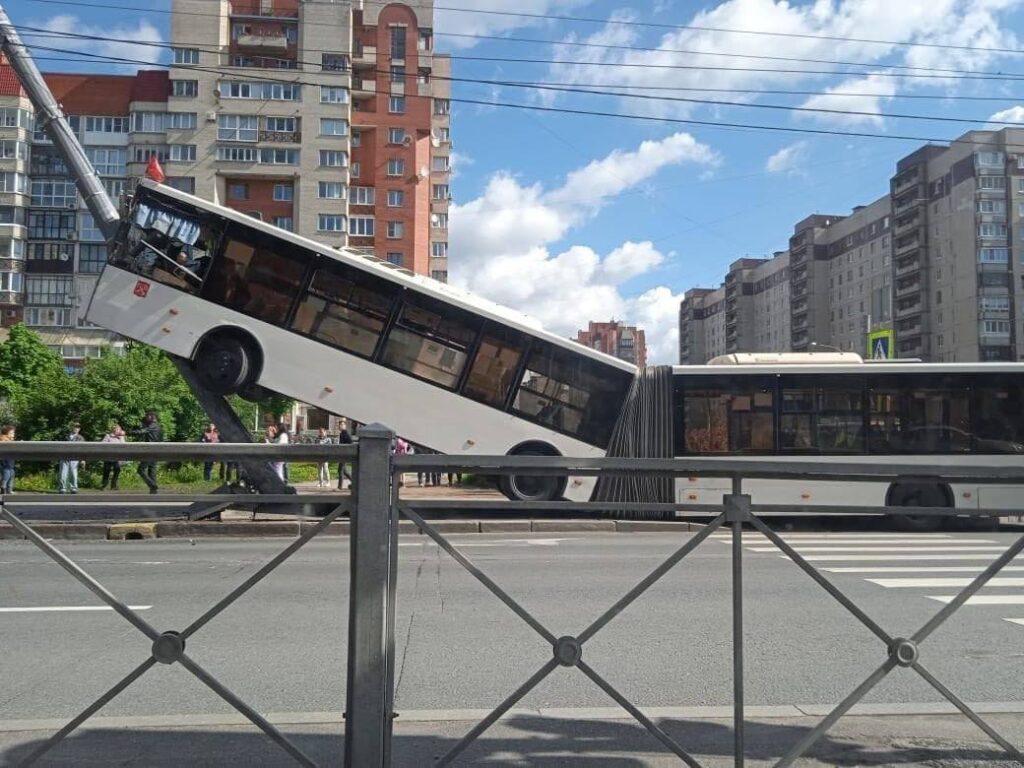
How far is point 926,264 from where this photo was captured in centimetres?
8462

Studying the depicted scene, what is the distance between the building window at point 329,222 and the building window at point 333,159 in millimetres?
3507

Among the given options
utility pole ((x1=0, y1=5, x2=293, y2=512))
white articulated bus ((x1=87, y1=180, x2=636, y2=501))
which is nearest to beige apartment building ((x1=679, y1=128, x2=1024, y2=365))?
white articulated bus ((x1=87, y1=180, x2=636, y2=501))

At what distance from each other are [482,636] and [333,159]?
61.7 m

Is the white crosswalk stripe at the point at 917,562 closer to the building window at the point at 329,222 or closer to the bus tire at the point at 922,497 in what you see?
the bus tire at the point at 922,497

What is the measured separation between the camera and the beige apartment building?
74688 millimetres

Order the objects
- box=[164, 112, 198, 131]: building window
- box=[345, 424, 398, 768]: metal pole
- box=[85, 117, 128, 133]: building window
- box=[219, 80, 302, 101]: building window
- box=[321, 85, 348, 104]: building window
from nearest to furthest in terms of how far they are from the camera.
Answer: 1. box=[345, 424, 398, 768]: metal pole
2. box=[219, 80, 302, 101]: building window
3. box=[164, 112, 198, 131]: building window
4. box=[321, 85, 348, 104]: building window
5. box=[85, 117, 128, 133]: building window

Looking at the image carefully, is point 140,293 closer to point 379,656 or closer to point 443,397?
point 443,397

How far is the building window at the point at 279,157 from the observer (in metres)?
63.2

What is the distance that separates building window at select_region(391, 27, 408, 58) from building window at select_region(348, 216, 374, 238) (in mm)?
13425

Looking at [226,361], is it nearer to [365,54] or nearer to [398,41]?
[365,54]

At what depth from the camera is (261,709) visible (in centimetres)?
479

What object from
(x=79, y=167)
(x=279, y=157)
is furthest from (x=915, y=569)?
(x=279, y=157)

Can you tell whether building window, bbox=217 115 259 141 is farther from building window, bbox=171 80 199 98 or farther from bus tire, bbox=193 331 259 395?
bus tire, bbox=193 331 259 395

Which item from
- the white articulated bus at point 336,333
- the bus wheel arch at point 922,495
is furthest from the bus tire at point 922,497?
the white articulated bus at point 336,333
